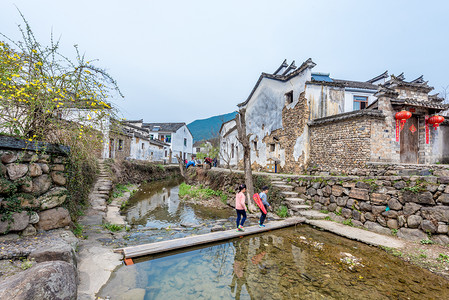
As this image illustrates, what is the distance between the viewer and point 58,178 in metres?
4.15

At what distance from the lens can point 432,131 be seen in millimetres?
10234

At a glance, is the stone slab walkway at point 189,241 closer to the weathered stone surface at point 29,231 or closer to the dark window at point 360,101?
the weathered stone surface at point 29,231

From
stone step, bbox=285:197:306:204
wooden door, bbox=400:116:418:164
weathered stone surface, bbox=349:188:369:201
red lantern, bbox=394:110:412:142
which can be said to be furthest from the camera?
wooden door, bbox=400:116:418:164

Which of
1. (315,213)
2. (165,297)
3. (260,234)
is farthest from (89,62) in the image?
(315,213)

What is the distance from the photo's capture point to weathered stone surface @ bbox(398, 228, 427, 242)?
5037 millimetres

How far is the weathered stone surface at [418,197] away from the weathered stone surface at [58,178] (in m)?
8.18

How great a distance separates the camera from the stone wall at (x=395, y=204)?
495 cm

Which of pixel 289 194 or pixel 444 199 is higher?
pixel 444 199

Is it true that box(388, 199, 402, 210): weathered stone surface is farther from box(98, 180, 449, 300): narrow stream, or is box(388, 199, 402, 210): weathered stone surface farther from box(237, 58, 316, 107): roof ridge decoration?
box(237, 58, 316, 107): roof ridge decoration

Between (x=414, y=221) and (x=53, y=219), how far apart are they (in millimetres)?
8140

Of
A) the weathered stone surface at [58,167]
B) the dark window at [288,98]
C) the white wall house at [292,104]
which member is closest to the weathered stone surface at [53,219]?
the weathered stone surface at [58,167]

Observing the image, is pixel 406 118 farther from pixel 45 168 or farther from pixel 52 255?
pixel 45 168

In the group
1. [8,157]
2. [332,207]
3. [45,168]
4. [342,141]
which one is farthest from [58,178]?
[342,141]

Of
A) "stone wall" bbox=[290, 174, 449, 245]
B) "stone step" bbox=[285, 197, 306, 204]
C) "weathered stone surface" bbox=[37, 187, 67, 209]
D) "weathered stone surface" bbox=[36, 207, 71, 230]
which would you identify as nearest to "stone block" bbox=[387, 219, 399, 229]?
"stone wall" bbox=[290, 174, 449, 245]
